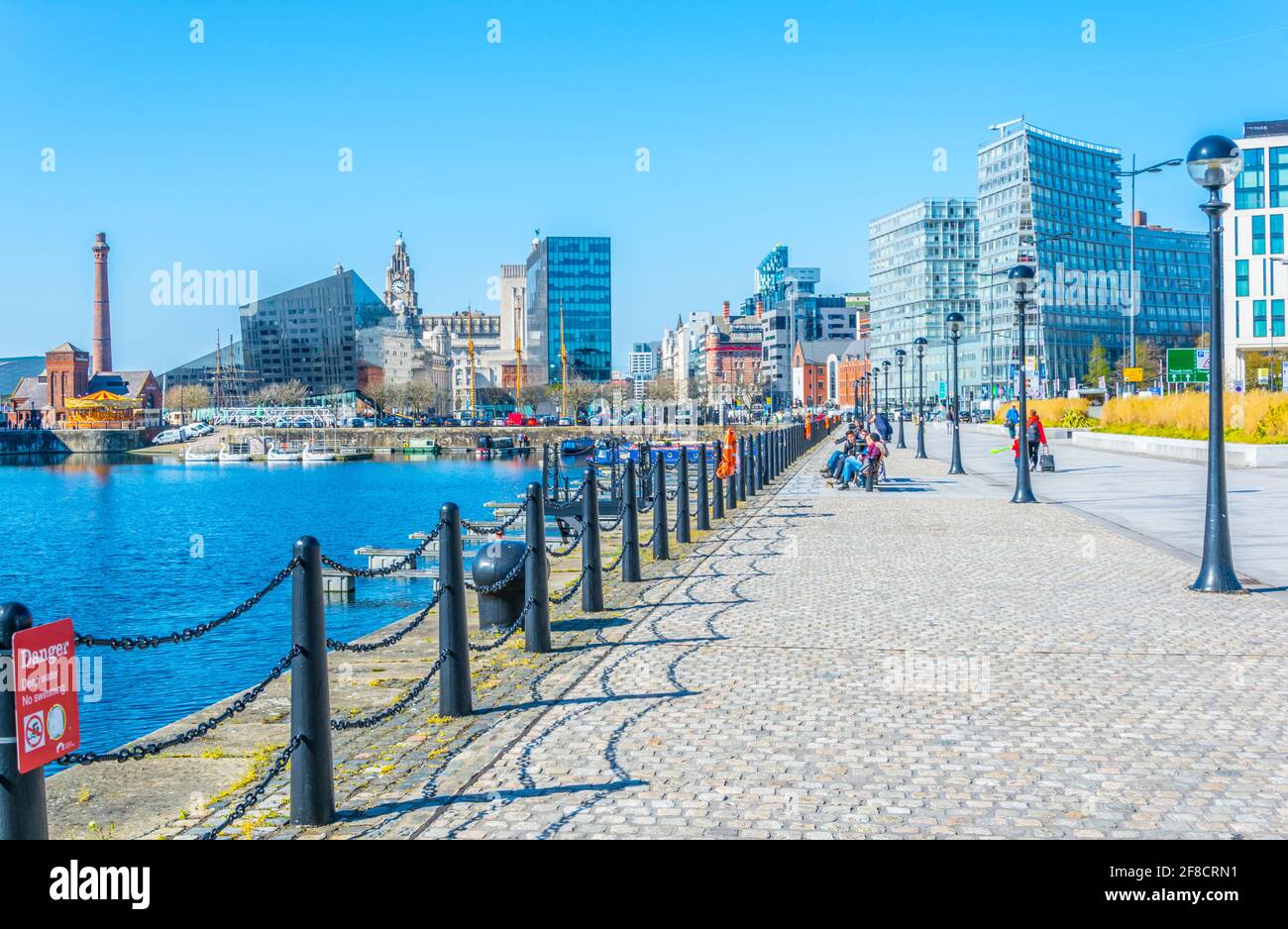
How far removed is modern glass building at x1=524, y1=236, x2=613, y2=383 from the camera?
6983 inches

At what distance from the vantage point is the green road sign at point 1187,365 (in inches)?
2291

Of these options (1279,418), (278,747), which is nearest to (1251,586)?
(278,747)

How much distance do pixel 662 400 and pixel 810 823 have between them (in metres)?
154

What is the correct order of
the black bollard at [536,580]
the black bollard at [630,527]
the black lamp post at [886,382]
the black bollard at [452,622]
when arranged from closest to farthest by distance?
1. the black bollard at [452,622]
2. the black bollard at [536,580]
3. the black bollard at [630,527]
4. the black lamp post at [886,382]

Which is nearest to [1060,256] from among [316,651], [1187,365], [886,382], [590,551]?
[886,382]

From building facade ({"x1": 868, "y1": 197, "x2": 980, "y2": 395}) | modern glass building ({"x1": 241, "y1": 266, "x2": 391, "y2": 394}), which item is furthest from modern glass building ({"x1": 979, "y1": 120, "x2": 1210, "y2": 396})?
modern glass building ({"x1": 241, "y1": 266, "x2": 391, "y2": 394})

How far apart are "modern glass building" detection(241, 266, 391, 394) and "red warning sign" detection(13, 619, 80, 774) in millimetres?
166409

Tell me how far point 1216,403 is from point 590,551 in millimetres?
6440

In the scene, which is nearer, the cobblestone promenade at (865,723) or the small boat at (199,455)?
the cobblestone promenade at (865,723)

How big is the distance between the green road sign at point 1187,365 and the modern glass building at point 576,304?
404ft

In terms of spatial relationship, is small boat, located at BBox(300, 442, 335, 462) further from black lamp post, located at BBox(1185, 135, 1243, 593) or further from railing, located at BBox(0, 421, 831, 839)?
black lamp post, located at BBox(1185, 135, 1243, 593)

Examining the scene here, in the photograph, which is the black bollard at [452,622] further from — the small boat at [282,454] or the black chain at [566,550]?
the small boat at [282,454]

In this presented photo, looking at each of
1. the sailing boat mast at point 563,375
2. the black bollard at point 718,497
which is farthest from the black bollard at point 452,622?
the sailing boat mast at point 563,375
